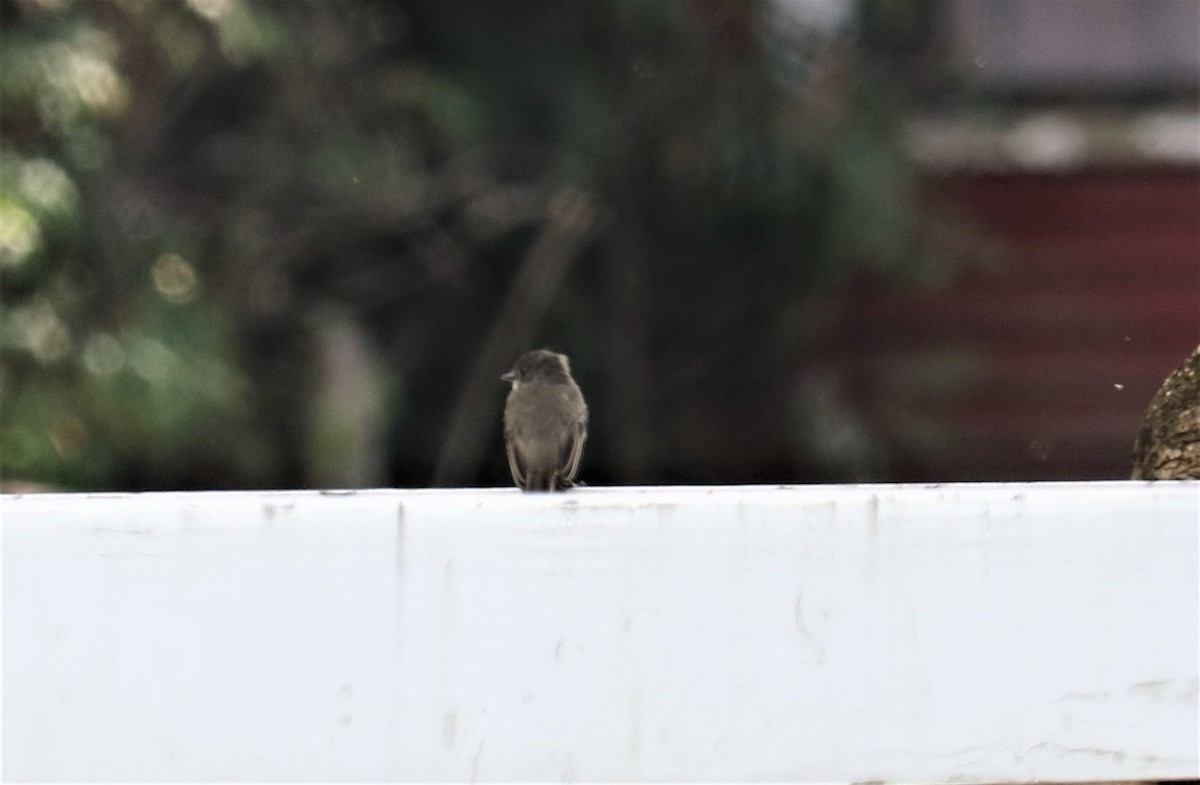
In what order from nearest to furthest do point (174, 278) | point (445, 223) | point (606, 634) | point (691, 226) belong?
point (606, 634) → point (174, 278) → point (445, 223) → point (691, 226)

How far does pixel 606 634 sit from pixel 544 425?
2.37m

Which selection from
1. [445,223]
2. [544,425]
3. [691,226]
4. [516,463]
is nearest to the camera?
[544,425]

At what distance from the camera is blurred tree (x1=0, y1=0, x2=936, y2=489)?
27.6 ft

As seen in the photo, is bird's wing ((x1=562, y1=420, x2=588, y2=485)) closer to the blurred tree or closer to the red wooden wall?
the blurred tree

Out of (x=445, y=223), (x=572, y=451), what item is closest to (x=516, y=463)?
(x=572, y=451)

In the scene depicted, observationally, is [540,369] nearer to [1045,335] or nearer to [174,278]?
[174,278]

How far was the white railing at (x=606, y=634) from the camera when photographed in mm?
2279

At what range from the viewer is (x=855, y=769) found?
2293 millimetres

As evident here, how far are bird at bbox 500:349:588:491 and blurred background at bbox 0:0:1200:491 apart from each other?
14.4ft

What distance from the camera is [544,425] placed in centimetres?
464

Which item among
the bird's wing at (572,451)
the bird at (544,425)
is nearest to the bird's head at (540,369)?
the bird at (544,425)

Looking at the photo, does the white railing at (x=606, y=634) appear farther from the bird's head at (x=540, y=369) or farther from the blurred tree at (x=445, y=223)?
the blurred tree at (x=445, y=223)

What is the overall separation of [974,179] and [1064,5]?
1216 mm

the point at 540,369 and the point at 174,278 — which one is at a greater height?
the point at 174,278
